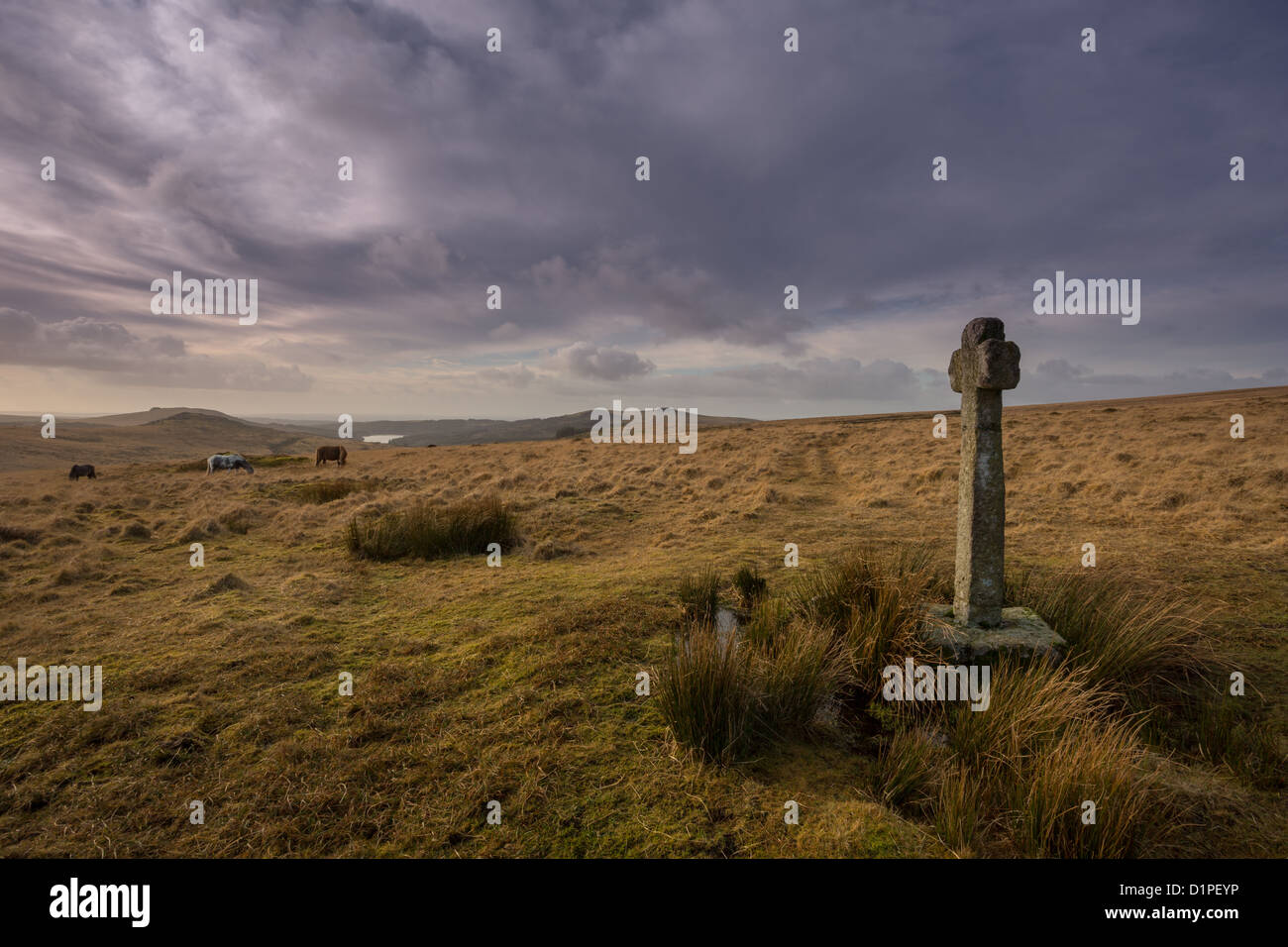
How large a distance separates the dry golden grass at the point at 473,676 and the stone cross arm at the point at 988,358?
3.22 metres

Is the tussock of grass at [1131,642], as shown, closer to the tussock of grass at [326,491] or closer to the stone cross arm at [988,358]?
the stone cross arm at [988,358]

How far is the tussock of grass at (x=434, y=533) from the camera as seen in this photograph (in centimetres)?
954

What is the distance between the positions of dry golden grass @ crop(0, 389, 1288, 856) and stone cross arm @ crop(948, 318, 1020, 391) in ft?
10.6

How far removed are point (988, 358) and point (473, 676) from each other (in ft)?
18.5

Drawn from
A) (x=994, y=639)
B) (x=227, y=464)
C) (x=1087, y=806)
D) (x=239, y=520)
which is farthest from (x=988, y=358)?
(x=227, y=464)

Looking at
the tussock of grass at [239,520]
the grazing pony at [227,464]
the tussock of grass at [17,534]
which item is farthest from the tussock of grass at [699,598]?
the grazing pony at [227,464]

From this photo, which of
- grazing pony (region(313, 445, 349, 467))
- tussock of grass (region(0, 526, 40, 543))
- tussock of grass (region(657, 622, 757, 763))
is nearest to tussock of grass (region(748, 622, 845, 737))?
tussock of grass (region(657, 622, 757, 763))

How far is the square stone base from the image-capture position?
15.5 feet

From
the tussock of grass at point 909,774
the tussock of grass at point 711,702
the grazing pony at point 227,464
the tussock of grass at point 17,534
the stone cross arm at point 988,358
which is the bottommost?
the tussock of grass at point 909,774

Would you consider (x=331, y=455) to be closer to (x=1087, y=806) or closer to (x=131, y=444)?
(x=1087, y=806)
